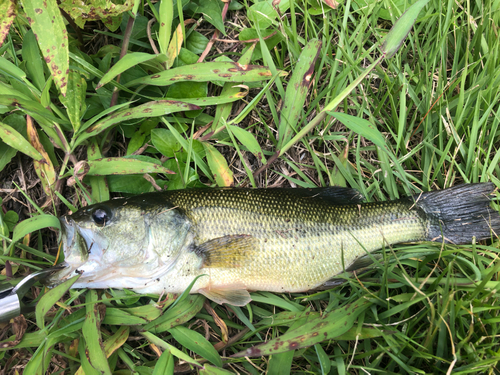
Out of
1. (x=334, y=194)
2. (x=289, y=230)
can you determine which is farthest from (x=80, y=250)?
(x=334, y=194)

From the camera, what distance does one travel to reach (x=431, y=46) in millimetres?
2992

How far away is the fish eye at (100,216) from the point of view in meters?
2.32

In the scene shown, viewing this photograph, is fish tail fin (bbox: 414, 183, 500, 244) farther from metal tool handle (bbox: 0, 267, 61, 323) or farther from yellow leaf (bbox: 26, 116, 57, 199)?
yellow leaf (bbox: 26, 116, 57, 199)

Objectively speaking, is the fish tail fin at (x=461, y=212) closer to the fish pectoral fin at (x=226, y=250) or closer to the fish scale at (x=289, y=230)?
the fish scale at (x=289, y=230)

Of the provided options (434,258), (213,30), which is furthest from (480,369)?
(213,30)

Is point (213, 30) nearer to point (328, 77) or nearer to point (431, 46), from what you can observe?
point (328, 77)

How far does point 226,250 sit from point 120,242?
82cm

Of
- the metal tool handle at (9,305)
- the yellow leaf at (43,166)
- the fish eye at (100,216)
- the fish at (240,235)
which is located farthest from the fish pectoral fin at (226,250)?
the yellow leaf at (43,166)

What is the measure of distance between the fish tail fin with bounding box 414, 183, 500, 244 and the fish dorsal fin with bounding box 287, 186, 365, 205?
1.66 feet

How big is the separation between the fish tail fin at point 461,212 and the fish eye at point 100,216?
257 cm

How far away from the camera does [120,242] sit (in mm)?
2322

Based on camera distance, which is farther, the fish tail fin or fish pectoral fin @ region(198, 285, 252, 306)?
the fish tail fin

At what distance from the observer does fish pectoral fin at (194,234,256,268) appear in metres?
2.39

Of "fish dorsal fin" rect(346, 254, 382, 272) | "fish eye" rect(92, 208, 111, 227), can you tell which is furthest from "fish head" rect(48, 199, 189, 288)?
"fish dorsal fin" rect(346, 254, 382, 272)
